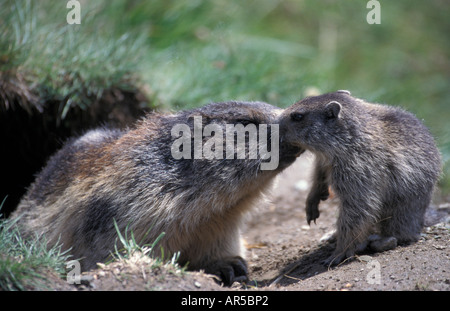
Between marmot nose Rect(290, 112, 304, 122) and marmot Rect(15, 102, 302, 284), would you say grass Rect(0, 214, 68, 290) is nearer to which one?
marmot Rect(15, 102, 302, 284)

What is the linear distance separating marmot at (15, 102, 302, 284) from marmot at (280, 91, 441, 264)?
0.33 meters

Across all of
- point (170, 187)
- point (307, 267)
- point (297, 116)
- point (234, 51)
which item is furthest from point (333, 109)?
point (234, 51)

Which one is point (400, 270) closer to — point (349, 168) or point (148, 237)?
point (349, 168)

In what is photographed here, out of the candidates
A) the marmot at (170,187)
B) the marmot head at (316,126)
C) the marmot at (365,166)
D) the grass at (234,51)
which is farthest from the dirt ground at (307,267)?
the grass at (234,51)

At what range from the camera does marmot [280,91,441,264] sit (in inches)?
199

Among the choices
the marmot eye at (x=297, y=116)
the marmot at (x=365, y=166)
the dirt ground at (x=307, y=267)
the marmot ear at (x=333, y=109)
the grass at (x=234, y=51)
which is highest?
the grass at (x=234, y=51)

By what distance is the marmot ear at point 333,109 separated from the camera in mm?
5090

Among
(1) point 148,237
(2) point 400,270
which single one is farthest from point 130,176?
(2) point 400,270

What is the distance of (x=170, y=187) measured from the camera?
17.5 ft

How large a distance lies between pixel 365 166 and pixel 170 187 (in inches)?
80.4

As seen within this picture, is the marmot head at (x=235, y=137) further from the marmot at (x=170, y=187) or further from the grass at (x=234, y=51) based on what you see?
the grass at (x=234, y=51)

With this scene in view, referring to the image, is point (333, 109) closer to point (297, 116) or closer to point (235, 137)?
point (297, 116)
